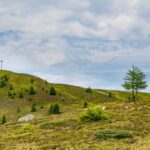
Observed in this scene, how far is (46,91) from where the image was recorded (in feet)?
628

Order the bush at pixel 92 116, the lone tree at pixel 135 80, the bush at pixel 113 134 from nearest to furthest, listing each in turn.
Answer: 1. the bush at pixel 113 134
2. the bush at pixel 92 116
3. the lone tree at pixel 135 80

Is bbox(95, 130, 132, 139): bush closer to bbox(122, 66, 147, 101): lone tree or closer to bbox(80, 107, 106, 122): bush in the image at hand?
bbox(80, 107, 106, 122): bush

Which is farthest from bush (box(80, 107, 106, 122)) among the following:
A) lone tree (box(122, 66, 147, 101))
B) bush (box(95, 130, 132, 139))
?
lone tree (box(122, 66, 147, 101))

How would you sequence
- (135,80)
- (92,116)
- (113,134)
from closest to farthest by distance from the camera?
(113,134) < (92,116) < (135,80)

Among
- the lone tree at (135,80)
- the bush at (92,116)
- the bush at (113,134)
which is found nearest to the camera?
the bush at (113,134)

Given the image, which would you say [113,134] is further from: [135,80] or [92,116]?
[135,80]

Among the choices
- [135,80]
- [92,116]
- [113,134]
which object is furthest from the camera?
[135,80]

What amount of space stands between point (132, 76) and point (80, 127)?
74.4 metres

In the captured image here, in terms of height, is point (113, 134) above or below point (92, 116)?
below

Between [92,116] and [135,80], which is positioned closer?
[92,116]

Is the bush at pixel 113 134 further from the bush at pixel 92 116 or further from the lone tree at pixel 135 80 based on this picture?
the lone tree at pixel 135 80

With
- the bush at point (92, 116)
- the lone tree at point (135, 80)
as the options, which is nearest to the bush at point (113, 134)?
the bush at point (92, 116)

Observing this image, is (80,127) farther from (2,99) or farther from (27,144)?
(2,99)

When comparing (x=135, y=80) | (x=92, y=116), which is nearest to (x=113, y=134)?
(x=92, y=116)
